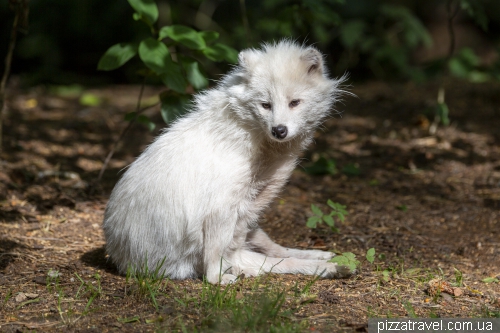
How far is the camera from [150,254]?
4027 mm

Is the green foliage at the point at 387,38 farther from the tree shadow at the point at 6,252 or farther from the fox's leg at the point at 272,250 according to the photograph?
the tree shadow at the point at 6,252

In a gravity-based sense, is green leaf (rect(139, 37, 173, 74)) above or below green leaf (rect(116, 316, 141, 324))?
above

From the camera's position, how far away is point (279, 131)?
3.85 metres

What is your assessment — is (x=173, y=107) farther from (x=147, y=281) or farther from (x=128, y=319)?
(x=128, y=319)

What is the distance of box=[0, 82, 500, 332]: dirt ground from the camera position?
3.52 metres

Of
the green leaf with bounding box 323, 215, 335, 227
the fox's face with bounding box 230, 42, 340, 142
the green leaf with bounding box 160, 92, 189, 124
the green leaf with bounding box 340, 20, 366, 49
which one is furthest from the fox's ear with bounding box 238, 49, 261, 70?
the green leaf with bounding box 340, 20, 366, 49

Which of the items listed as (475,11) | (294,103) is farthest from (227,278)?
(475,11)

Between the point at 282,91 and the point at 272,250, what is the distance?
4.08 feet

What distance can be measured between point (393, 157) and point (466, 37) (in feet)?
21.5

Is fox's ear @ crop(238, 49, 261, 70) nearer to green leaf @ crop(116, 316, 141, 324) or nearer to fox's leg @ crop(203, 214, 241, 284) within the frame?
fox's leg @ crop(203, 214, 241, 284)

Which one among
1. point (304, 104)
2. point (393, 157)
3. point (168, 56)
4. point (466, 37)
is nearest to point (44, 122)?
point (168, 56)

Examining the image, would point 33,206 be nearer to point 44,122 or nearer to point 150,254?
point 150,254

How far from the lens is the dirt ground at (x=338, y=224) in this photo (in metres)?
3.52

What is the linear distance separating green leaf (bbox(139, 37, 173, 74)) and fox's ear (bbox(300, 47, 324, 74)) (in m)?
1.14
